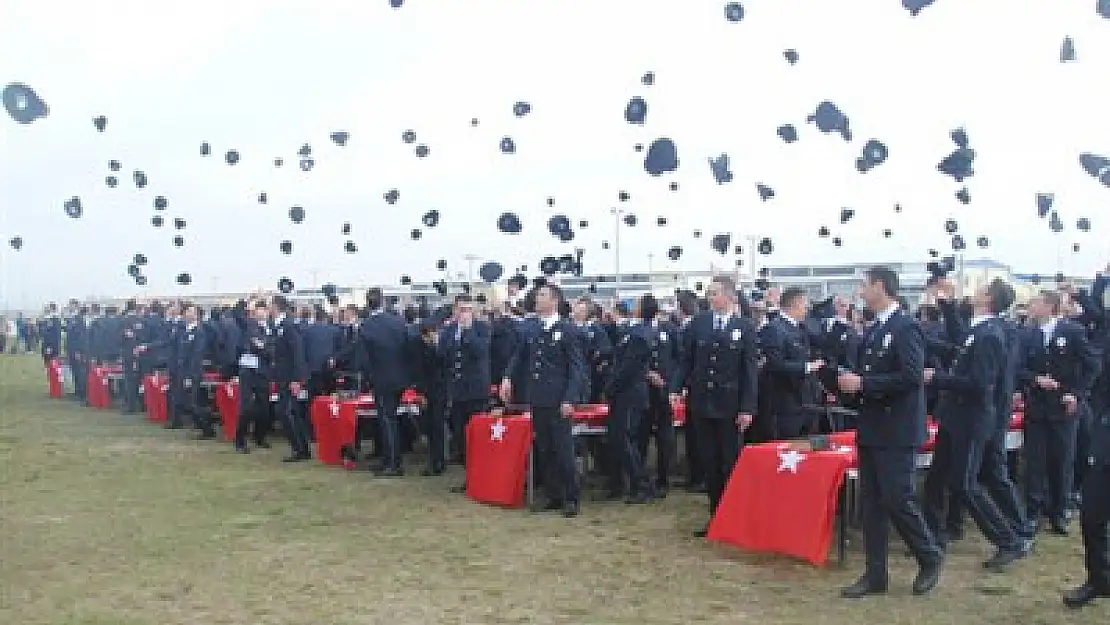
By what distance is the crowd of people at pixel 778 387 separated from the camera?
21.9 ft

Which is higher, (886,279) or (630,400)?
(886,279)

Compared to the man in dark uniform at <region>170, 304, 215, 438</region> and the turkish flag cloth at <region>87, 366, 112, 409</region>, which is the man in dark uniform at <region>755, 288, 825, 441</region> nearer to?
the man in dark uniform at <region>170, 304, 215, 438</region>

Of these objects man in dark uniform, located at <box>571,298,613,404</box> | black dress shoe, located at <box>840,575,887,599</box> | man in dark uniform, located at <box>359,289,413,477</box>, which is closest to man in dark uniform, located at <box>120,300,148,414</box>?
man in dark uniform, located at <box>359,289,413,477</box>

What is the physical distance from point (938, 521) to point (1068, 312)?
9.57 feet

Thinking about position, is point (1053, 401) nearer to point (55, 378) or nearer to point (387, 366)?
point (387, 366)

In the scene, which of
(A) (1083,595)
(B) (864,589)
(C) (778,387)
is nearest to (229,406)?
(C) (778,387)

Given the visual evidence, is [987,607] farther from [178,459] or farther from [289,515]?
[178,459]

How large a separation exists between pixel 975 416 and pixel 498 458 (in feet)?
15.5

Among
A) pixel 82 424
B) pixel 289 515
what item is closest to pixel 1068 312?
pixel 289 515

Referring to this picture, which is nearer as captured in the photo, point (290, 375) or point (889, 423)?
point (889, 423)

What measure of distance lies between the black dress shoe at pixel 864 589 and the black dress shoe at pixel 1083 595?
3.63ft

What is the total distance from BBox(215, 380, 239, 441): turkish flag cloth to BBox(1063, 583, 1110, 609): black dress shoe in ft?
39.1

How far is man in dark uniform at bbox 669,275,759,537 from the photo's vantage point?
28.3ft

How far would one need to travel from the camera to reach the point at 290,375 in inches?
533
